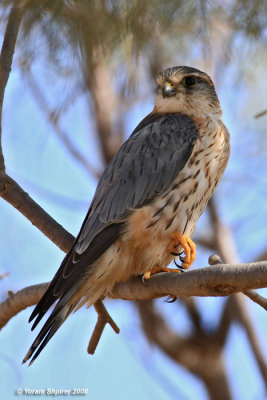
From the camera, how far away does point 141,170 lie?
158 inches

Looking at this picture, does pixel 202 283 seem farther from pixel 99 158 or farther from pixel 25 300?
pixel 99 158

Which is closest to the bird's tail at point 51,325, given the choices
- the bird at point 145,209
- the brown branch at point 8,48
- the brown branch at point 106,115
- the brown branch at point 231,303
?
the bird at point 145,209

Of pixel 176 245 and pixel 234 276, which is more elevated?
pixel 176 245

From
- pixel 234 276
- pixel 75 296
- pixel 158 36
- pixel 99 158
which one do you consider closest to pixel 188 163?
pixel 158 36

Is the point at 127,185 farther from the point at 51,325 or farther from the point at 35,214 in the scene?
the point at 51,325

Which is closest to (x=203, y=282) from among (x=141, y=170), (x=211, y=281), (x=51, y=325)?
(x=211, y=281)

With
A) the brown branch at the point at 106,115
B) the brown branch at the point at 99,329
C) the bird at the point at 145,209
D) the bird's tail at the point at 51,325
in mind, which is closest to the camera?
the bird's tail at the point at 51,325

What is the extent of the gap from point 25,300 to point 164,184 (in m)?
1.05

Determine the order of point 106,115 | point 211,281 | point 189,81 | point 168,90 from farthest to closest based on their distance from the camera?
point 106,115
point 189,81
point 168,90
point 211,281

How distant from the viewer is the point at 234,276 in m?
2.76

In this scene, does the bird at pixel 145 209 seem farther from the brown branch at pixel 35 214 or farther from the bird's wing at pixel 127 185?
the brown branch at pixel 35 214

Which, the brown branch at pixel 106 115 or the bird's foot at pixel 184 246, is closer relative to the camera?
the bird's foot at pixel 184 246

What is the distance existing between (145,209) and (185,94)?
103cm

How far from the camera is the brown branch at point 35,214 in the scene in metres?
3.81
